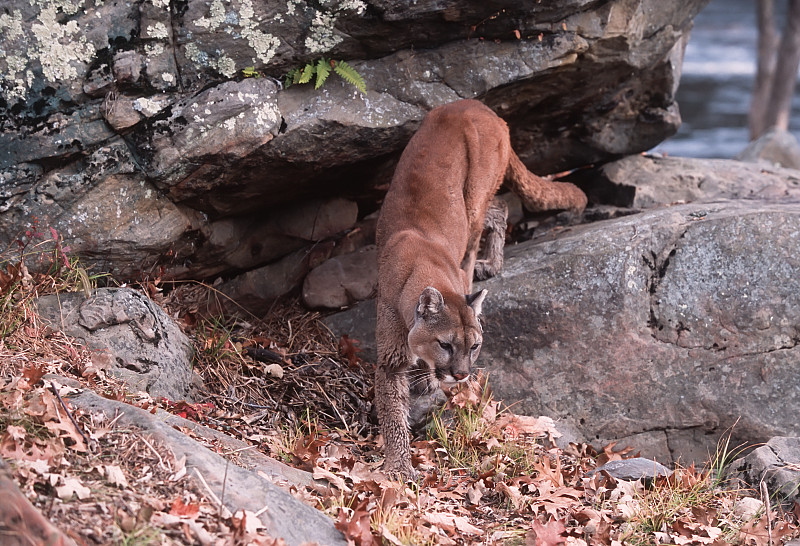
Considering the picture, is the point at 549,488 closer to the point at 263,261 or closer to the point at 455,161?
the point at 455,161

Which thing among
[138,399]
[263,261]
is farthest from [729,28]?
[138,399]

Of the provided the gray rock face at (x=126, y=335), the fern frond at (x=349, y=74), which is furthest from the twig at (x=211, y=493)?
the fern frond at (x=349, y=74)

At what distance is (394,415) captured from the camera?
20.9 ft

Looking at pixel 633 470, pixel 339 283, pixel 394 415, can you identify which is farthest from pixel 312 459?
pixel 339 283

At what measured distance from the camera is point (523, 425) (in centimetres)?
686

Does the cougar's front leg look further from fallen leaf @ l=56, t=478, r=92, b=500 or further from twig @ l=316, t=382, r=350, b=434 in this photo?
fallen leaf @ l=56, t=478, r=92, b=500

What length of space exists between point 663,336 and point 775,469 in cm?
154

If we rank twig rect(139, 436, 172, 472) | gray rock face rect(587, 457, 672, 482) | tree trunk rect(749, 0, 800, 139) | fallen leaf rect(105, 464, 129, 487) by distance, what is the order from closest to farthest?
fallen leaf rect(105, 464, 129, 487)
twig rect(139, 436, 172, 472)
gray rock face rect(587, 457, 672, 482)
tree trunk rect(749, 0, 800, 139)

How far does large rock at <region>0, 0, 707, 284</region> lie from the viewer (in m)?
6.54

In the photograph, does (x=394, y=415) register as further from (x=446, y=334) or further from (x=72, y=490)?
(x=72, y=490)

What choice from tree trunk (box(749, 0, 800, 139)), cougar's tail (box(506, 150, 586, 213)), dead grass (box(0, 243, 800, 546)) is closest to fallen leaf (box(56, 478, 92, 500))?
dead grass (box(0, 243, 800, 546))

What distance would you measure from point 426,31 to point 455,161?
117 centimetres

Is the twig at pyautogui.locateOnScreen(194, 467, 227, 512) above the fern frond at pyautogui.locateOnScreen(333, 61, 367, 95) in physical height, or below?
below

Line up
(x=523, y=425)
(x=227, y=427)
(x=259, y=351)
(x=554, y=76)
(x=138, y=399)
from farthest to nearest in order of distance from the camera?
(x=554, y=76)
(x=259, y=351)
(x=523, y=425)
(x=227, y=427)
(x=138, y=399)
